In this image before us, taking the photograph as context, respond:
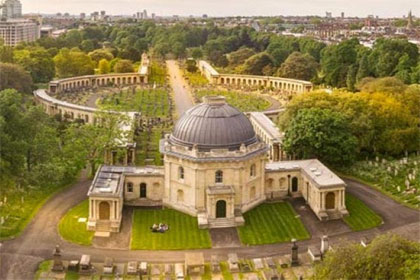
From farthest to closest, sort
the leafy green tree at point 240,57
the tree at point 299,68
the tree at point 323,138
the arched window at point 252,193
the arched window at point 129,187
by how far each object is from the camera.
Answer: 1. the leafy green tree at point 240,57
2. the tree at point 299,68
3. the tree at point 323,138
4. the arched window at point 129,187
5. the arched window at point 252,193

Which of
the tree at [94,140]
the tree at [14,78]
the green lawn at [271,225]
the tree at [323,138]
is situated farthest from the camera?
the tree at [14,78]

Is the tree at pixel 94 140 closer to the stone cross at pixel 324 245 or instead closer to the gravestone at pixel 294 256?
the gravestone at pixel 294 256

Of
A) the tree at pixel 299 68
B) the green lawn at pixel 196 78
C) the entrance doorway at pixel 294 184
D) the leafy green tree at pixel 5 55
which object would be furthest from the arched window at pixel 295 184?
the green lawn at pixel 196 78

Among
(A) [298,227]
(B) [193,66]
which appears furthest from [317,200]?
(B) [193,66]

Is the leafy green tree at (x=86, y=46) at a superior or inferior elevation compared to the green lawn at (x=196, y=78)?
superior

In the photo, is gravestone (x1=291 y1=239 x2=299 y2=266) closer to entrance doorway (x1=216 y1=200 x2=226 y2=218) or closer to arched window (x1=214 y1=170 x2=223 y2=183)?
entrance doorway (x1=216 y1=200 x2=226 y2=218)

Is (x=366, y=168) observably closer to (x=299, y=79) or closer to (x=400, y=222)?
(x=400, y=222)
